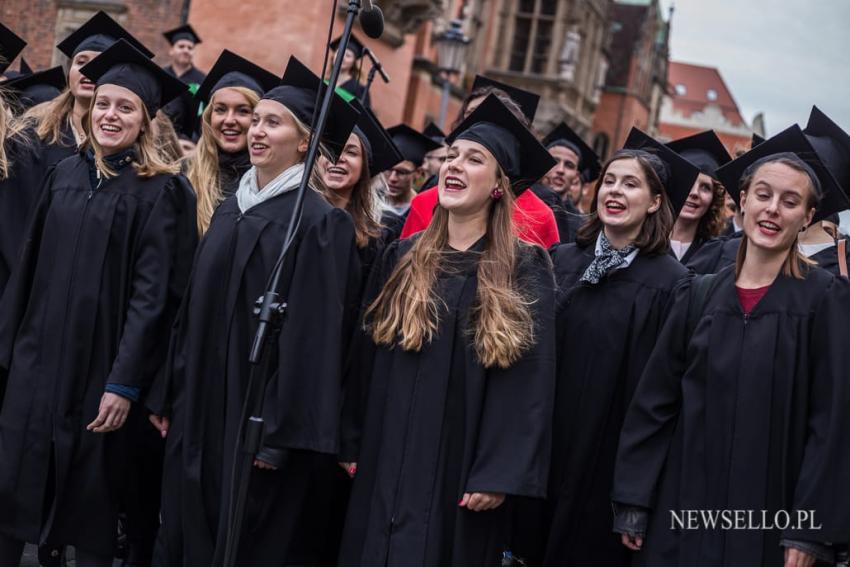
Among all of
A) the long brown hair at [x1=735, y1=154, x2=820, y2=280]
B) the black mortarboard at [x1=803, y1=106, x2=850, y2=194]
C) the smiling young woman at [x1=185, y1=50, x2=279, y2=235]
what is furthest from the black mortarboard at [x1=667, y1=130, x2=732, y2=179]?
the smiling young woman at [x1=185, y1=50, x2=279, y2=235]

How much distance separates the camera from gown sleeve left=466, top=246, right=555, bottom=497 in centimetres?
454

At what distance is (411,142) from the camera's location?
9.18 metres

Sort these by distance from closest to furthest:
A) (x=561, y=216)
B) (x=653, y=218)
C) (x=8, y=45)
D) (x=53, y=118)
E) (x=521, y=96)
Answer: (x=653, y=218)
(x=53, y=118)
(x=8, y=45)
(x=521, y=96)
(x=561, y=216)

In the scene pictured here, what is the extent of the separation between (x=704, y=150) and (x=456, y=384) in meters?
3.01

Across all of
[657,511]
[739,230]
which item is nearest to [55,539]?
[657,511]

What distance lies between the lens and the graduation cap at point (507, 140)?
16.4 feet

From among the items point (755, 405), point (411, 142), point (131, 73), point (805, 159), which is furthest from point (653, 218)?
point (411, 142)

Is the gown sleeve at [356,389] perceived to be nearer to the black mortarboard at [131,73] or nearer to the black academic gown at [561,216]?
the black mortarboard at [131,73]

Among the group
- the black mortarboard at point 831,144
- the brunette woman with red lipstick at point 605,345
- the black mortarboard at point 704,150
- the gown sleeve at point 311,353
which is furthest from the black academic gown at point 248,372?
the black mortarboard at point 704,150

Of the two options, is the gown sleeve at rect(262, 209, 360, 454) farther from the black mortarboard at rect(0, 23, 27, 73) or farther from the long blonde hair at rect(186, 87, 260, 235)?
the black mortarboard at rect(0, 23, 27, 73)

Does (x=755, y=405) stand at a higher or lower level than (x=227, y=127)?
lower

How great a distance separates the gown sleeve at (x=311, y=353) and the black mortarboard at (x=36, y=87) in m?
3.71

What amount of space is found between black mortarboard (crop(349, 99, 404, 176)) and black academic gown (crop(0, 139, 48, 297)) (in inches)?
67.5

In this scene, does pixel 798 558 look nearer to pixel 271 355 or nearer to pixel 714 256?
pixel 271 355
